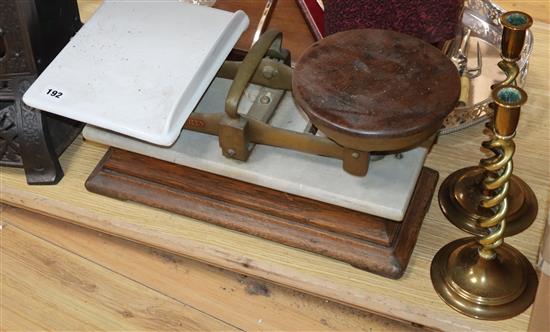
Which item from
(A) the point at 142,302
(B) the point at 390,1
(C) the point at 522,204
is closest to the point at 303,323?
(A) the point at 142,302

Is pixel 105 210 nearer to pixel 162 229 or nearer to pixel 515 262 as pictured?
pixel 162 229

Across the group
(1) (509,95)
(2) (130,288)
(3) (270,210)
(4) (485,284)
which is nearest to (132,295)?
(2) (130,288)

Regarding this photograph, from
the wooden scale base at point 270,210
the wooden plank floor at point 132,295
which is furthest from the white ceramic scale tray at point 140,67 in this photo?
the wooden plank floor at point 132,295

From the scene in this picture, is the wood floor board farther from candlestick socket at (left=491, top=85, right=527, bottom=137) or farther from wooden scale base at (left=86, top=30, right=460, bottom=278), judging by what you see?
candlestick socket at (left=491, top=85, right=527, bottom=137)

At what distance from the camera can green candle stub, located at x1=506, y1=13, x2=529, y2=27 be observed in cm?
86

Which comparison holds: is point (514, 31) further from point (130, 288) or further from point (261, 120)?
point (130, 288)

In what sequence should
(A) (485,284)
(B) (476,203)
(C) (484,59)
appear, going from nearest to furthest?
(A) (485,284) → (B) (476,203) → (C) (484,59)

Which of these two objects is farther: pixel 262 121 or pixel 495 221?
pixel 262 121

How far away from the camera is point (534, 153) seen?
1.15m

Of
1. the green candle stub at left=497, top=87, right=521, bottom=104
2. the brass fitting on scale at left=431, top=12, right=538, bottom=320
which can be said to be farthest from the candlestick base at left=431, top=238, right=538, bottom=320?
the green candle stub at left=497, top=87, right=521, bottom=104

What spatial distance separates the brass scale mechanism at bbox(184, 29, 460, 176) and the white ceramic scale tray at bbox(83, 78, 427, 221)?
0.06 feet

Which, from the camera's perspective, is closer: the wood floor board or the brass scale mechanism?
the brass scale mechanism

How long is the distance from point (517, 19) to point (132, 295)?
62 centimetres

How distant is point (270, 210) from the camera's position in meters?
1.03
